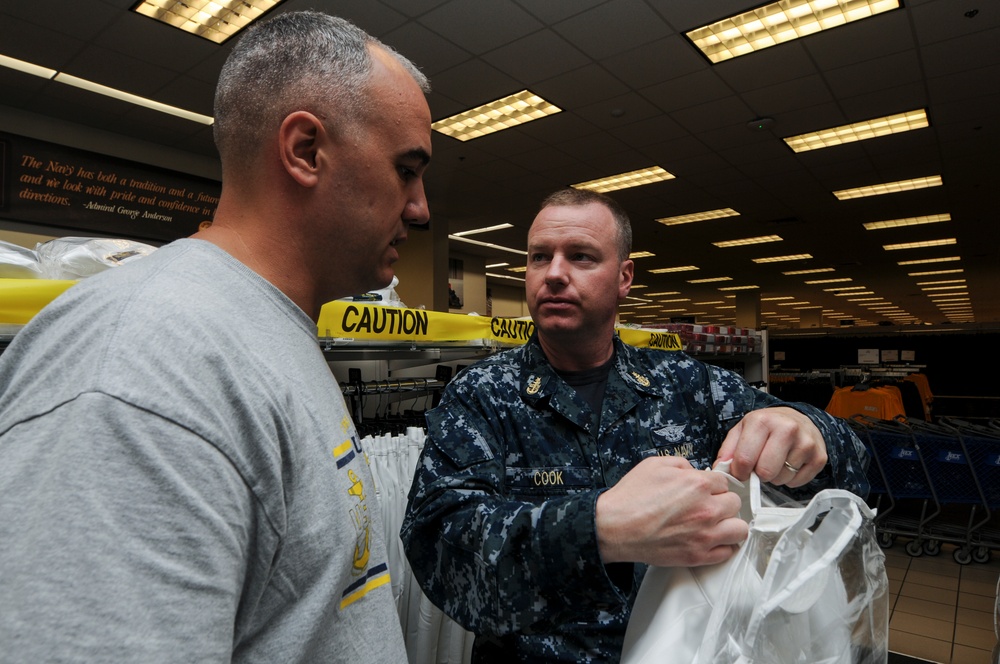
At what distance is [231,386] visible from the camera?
0.53 metres

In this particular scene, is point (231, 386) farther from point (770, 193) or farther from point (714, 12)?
point (770, 193)

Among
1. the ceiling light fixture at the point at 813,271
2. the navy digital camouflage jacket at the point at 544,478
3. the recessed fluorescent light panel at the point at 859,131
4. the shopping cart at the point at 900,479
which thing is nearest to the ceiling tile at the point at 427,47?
the navy digital camouflage jacket at the point at 544,478

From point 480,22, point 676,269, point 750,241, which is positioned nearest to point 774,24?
point 480,22

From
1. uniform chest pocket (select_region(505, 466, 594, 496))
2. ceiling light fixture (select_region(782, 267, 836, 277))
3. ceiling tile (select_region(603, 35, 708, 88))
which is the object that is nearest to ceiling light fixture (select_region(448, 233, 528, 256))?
ceiling tile (select_region(603, 35, 708, 88))

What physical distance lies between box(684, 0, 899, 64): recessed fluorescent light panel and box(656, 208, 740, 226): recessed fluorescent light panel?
16.3 ft

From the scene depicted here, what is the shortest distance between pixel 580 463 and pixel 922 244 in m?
13.7

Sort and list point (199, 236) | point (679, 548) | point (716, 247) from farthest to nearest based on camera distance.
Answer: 1. point (716, 247)
2. point (679, 548)
3. point (199, 236)

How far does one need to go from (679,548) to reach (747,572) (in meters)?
0.12

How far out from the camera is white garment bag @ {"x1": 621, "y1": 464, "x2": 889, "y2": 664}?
82cm

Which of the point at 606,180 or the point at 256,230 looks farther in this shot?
the point at 606,180

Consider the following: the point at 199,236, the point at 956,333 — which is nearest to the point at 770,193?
the point at 956,333

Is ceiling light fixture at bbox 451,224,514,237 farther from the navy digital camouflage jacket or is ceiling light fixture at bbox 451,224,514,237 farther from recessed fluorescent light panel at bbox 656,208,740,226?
the navy digital camouflage jacket

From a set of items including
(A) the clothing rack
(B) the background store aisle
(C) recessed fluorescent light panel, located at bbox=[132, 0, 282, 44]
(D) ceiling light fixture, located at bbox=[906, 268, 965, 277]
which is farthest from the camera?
(D) ceiling light fixture, located at bbox=[906, 268, 965, 277]

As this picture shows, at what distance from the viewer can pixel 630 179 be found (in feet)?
26.5
